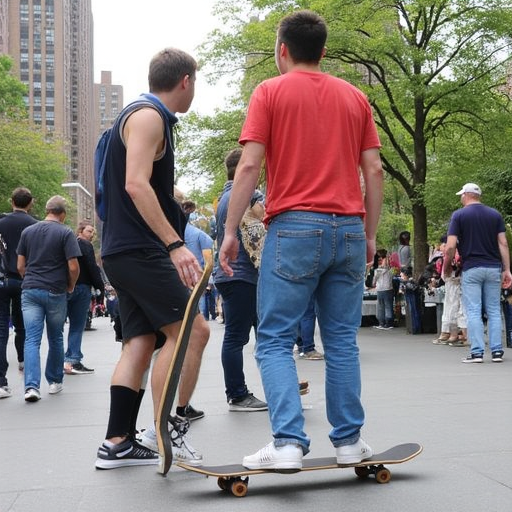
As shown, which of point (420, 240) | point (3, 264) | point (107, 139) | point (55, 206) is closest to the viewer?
point (107, 139)

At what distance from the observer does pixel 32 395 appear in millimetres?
7910

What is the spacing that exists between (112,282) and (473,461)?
85.0 inches

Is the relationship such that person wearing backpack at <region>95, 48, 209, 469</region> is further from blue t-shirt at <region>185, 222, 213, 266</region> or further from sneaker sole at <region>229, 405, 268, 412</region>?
blue t-shirt at <region>185, 222, 213, 266</region>

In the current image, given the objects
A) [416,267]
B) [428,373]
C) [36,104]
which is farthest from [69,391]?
[36,104]

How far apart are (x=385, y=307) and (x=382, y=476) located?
46.1 feet

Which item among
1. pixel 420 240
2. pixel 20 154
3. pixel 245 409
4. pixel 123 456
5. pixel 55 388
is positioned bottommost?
pixel 55 388

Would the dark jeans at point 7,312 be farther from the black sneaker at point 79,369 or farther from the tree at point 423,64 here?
the tree at point 423,64

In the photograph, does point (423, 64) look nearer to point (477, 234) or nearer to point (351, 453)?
point (477, 234)

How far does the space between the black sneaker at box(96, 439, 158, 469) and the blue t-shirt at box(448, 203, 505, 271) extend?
660cm

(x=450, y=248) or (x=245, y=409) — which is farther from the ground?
(x=450, y=248)

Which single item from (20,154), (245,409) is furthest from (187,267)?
(20,154)

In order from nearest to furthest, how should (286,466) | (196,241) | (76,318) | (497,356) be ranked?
1. (286,466)
2. (497,356)
3. (76,318)
4. (196,241)

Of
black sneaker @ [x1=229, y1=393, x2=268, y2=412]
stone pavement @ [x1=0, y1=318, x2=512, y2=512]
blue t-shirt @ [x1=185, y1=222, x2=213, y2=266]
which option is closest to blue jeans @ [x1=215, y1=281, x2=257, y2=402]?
black sneaker @ [x1=229, y1=393, x2=268, y2=412]

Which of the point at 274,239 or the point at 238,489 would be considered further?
the point at 274,239
